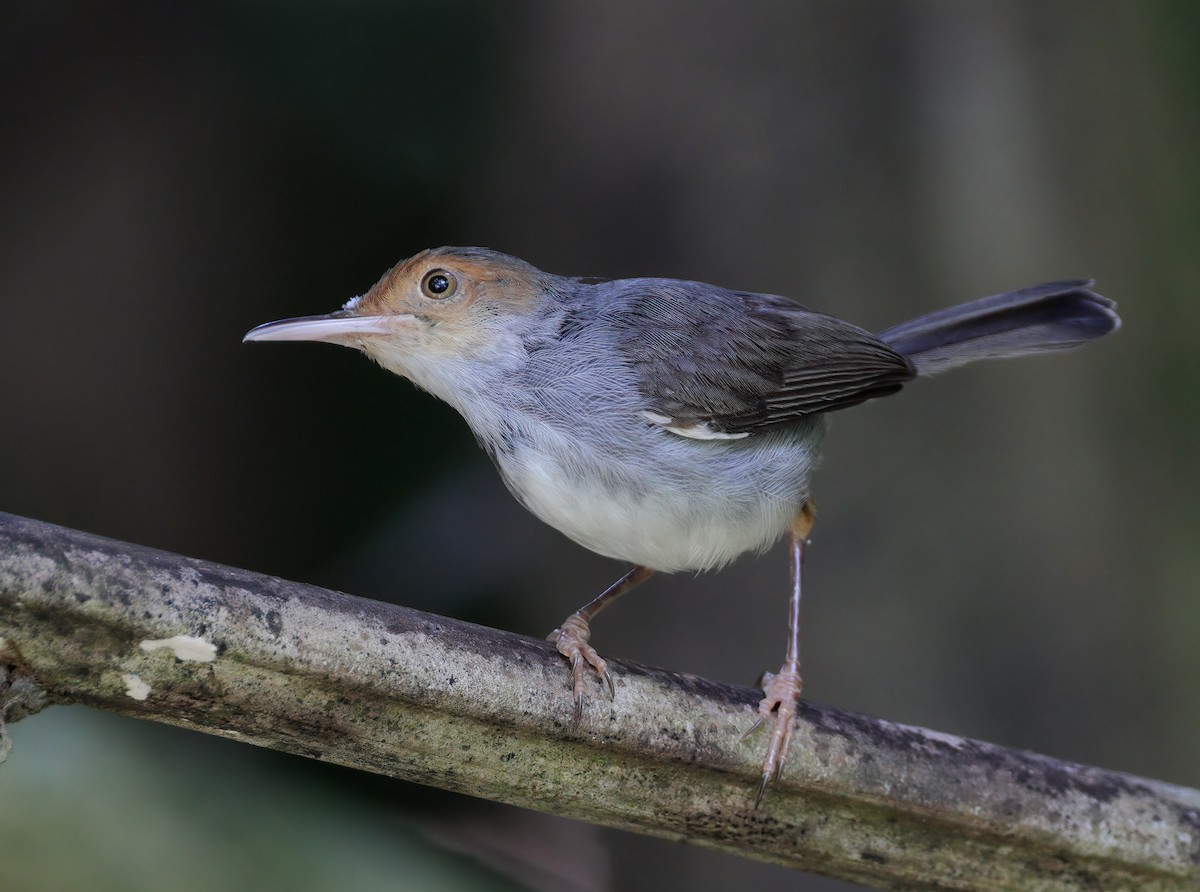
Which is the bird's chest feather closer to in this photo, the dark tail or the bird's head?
the bird's head

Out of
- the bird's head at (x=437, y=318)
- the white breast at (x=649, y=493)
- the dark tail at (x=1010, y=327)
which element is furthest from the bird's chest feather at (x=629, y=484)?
the dark tail at (x=1010, y=327)

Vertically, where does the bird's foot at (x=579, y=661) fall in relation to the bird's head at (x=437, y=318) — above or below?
below

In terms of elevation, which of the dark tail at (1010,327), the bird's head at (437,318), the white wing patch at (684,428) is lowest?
the white wing patch at (684,428)

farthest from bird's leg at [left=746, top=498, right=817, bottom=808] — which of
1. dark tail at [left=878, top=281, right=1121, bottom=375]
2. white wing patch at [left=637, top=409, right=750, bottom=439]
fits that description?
dark tail at [left=878, top=281, right=1121, bottom=375]

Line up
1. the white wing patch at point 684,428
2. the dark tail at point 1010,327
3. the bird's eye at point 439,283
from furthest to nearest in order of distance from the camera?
1. the dark tail at point 1010,327
2. the bird's eye at point 439,283
3. the white wing patch at point 684,428

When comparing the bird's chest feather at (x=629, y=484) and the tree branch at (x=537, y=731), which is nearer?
the tree branch at (x=537, y=731)

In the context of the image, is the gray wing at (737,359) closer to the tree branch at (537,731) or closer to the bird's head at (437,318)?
the bird's head at (437,318)

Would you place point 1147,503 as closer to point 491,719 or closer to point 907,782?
point 907,782
